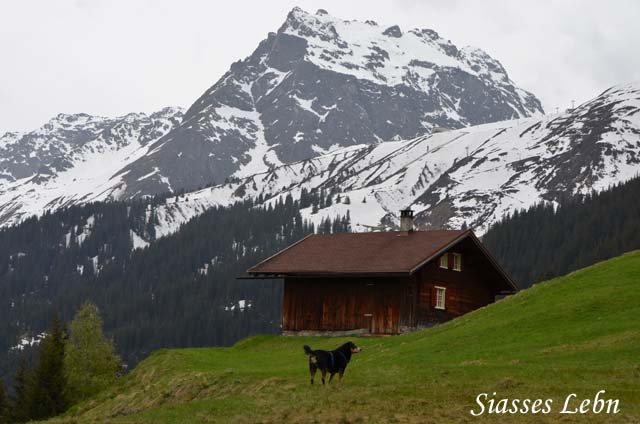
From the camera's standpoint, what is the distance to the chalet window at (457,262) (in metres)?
70.3

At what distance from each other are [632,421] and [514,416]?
3.17 meters

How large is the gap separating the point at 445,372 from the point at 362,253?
109 ft

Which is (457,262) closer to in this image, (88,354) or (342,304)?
(342,304)

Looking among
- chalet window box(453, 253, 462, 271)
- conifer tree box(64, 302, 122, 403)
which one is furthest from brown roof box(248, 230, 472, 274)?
conifer tree box(64, 302, 122, 403)

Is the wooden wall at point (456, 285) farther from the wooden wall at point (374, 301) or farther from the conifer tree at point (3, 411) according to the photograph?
the conifer tree at point (3, 411)

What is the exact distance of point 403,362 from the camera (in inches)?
1610

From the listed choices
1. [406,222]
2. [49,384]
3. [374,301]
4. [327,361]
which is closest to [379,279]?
[374,301]

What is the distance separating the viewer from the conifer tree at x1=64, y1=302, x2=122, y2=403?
7734 cm

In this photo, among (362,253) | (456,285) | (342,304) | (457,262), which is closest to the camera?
(342,304)

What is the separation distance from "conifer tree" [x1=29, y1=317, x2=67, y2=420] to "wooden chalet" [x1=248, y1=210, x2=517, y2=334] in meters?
14.7

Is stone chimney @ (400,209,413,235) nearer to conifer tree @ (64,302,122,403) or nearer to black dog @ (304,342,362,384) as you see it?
conifer tree @ (64,302,122,403)

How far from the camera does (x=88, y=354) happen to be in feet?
265

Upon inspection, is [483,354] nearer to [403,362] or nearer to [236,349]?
[403,362]

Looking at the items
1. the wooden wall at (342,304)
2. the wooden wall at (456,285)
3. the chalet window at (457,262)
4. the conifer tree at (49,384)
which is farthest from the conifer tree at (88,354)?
the chalet window at (457,262)
